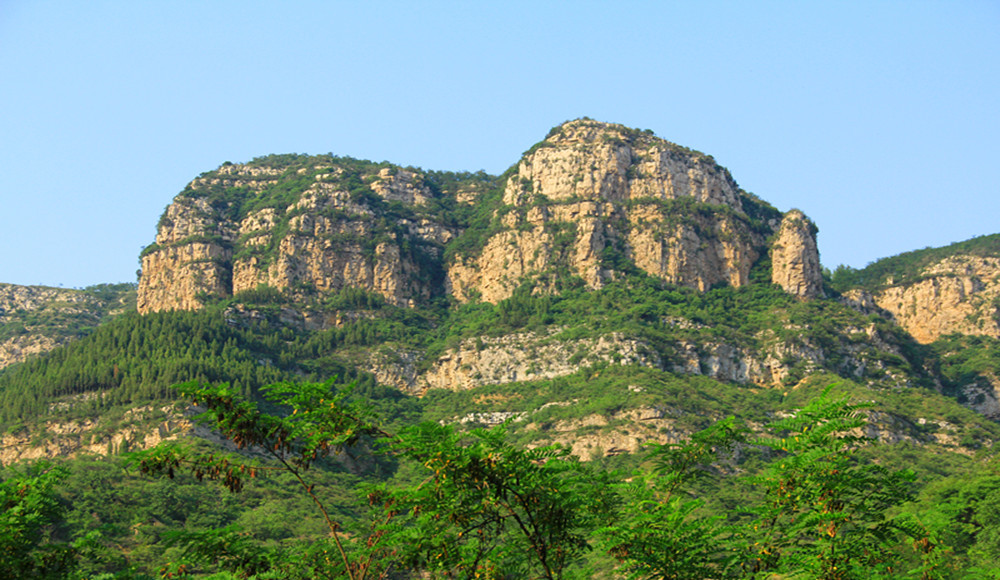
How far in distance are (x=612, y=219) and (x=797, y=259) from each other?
977 inches

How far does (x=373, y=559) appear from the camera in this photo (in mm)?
19016

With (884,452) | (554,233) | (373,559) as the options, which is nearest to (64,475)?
(373,559)

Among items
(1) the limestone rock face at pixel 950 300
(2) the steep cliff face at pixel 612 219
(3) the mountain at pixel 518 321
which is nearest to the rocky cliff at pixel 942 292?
(1) the limestone rock face at pixel 950 300

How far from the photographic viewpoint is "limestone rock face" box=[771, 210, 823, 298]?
125812 millimetres

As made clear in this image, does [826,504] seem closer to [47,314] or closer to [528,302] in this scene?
[528,302]

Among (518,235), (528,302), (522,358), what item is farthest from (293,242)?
(522,358)

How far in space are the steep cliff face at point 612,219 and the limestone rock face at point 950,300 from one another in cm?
2190

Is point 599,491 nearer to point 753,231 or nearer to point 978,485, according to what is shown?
point 978,485

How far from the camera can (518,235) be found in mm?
132625

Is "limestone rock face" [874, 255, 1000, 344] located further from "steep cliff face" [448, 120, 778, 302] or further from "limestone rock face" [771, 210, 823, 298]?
"steep cliff face" [448, 120, 778, 302]

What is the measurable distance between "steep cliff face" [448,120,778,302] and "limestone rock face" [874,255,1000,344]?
2190cm

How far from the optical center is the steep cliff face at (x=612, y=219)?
12662 centimetres

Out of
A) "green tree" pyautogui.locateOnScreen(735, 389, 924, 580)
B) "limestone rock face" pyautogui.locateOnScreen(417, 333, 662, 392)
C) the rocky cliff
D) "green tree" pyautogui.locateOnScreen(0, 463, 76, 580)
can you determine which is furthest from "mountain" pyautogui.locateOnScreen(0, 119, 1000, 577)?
"green tree" pyautogui.locateOnScreen(735, 389, 924, 580)

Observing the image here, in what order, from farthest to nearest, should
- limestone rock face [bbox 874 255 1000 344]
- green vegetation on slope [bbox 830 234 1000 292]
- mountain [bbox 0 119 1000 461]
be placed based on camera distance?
green vegetation on slope [bbox 830 234 1000 292] < limestone rock face [bbox 874 255 1000 344] < mountain [bbox 0 119 1000 461]
